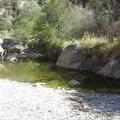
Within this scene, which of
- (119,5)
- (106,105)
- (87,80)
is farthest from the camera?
(119,5)

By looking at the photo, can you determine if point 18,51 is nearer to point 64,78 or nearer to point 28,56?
point 28,56

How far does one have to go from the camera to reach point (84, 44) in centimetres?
2075

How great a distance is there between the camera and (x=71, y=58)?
21188 millimetres

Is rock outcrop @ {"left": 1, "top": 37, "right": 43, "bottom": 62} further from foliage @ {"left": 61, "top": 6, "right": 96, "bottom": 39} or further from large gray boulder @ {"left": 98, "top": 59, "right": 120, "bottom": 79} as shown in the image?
large gray boulder @ {"left": 98, "top": 59, "right": 120, "bottom": 79}

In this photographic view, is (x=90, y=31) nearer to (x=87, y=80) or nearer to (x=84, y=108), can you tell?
(x=87, y=80)

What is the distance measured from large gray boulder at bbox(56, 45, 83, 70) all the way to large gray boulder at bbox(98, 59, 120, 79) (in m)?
3.55

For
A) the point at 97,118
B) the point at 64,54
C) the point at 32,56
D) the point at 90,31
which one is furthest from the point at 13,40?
the point at 97,118

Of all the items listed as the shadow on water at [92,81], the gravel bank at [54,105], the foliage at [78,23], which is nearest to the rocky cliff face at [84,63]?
the shadow on water at [92,81]

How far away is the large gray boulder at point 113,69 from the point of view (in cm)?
1653

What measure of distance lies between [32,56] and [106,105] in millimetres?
20452

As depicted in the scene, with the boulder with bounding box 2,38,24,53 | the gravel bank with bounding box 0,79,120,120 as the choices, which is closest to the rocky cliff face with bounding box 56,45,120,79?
the gravel bank with bounding box 0,79,120,120

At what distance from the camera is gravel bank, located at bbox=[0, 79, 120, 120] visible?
9.72m

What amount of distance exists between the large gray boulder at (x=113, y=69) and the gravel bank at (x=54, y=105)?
3887mm

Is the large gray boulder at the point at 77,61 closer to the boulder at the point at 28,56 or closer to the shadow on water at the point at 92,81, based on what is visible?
the shadow on water at the point at 92,81
